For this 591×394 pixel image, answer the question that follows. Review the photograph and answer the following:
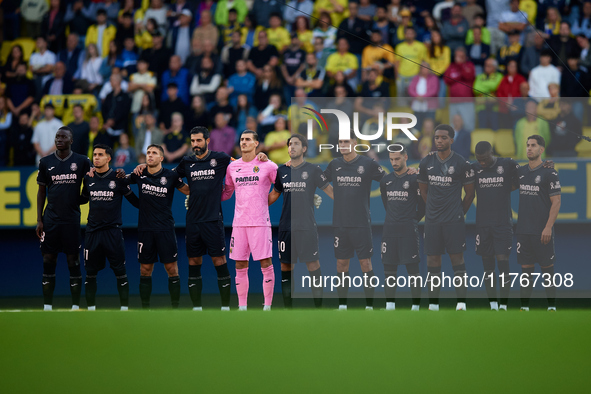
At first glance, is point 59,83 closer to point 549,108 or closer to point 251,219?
point 251,219

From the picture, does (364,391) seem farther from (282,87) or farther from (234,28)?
(234,28)

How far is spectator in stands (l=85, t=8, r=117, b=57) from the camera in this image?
11789 millimetres

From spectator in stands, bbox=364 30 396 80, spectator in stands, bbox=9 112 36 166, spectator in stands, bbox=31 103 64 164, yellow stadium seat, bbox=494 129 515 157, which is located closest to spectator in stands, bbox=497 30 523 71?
spectator in stands, bbox=364 30 396 80

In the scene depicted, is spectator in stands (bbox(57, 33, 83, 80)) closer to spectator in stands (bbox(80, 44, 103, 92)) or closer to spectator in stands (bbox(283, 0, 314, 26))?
spectator in stands (bbox(80, 44, 103, 92))

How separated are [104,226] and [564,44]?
7.31 meters

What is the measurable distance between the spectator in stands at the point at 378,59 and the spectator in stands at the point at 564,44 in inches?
95.1

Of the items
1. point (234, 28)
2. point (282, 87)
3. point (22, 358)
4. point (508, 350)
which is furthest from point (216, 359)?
point (234, 28)

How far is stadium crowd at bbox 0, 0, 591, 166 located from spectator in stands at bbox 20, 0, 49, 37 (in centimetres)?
33

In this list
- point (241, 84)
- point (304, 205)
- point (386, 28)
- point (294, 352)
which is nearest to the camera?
point (294, 352)

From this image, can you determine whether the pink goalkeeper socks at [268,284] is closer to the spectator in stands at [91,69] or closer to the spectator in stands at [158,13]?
the spectator in stands at [91,69]

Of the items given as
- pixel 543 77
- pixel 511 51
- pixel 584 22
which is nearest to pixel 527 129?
pixel 543 77

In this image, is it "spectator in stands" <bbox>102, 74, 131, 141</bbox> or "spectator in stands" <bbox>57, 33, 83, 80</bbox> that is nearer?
"spectator in stands" <bbox>102, 74, 131, 141</bbox>

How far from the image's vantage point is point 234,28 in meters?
11.7

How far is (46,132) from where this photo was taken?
10.4 meters
